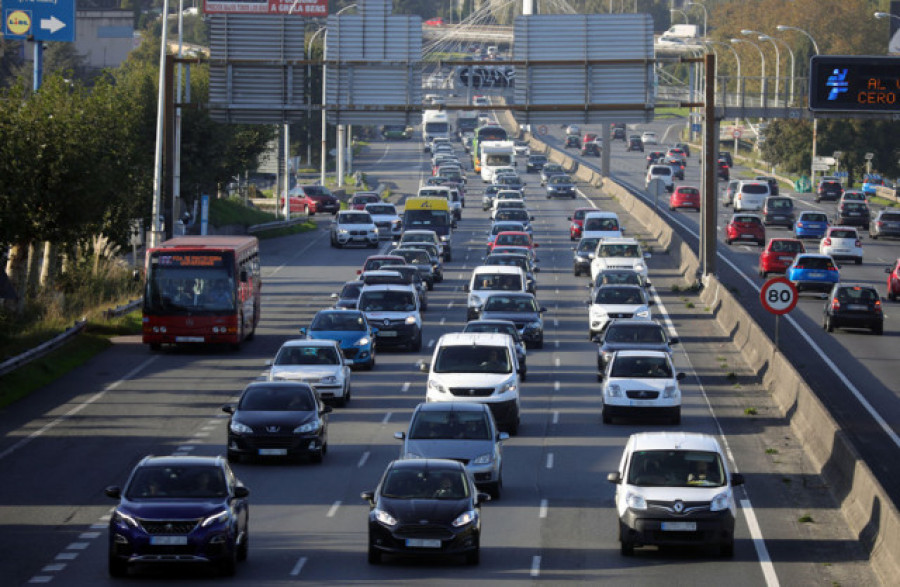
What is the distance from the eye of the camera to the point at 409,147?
159 metres

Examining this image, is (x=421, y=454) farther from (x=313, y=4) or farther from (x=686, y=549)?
(x=313, y=4)

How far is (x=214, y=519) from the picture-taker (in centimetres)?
1892

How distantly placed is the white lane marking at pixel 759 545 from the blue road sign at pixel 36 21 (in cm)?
3268

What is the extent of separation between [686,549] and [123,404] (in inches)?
621

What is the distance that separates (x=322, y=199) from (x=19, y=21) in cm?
4011

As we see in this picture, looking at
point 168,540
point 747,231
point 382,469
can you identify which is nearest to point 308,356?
point 382,469

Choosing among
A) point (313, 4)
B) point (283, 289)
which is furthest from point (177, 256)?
point (313, 4)

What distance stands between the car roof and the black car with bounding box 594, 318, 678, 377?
46.0ft

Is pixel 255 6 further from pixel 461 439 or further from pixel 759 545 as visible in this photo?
pixel 759 545

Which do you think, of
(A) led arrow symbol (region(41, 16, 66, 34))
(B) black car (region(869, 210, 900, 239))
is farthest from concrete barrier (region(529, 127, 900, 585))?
(B) black car (region(869, 210, 900, 239))

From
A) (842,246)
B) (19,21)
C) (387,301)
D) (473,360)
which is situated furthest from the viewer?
(842,246)

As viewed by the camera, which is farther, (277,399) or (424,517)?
(277,399)

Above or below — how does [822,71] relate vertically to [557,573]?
above

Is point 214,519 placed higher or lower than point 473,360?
lower
